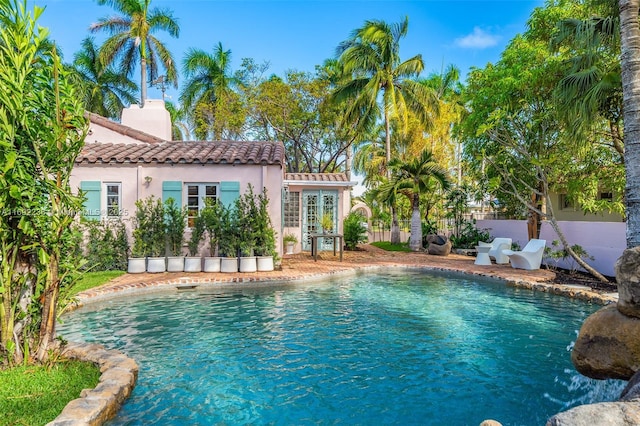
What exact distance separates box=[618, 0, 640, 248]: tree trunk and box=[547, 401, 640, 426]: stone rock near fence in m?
6.51

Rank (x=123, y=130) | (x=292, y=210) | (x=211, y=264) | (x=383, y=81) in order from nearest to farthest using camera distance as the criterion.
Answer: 1. (x=211, y=264)
2. (x=123, y=130)
3. (x=292, y=210)
4. (x=383, y=81)

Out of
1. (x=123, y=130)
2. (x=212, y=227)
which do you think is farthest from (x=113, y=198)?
(x=123, y=130)

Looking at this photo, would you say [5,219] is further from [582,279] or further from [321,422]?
[582,279]

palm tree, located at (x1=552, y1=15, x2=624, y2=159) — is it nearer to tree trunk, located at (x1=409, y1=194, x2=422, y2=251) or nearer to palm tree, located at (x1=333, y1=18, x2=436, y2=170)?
tree trunk, located at (x1=409, y1=194, x2=422, y2=251)

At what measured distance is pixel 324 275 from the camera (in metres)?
11.6

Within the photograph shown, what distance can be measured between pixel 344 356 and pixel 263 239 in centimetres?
689

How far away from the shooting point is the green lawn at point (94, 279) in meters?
9.18

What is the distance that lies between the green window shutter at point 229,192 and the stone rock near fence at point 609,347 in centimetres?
1028

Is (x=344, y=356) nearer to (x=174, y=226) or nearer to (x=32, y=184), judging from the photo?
(x=32, y=184)

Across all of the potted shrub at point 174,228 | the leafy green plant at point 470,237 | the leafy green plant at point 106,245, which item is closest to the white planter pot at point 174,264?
the potted shrub at point 174,228

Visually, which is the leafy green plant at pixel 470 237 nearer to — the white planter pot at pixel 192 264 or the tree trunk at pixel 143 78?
the white planter pot at pixel 192 264

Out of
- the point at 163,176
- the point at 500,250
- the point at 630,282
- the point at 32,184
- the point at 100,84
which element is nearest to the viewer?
the point at 630,282

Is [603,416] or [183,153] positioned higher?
[183,153]

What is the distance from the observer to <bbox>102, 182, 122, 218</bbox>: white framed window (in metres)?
12.5
